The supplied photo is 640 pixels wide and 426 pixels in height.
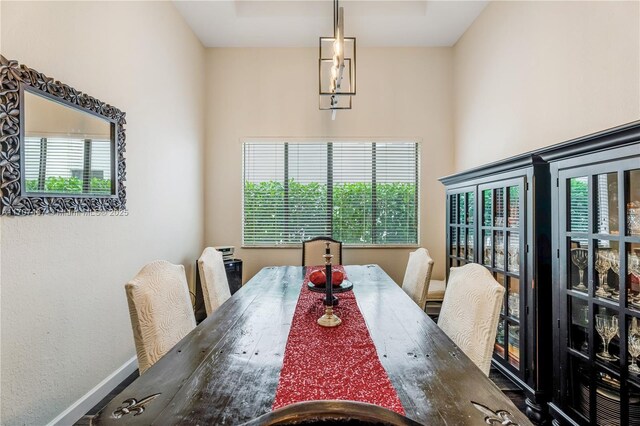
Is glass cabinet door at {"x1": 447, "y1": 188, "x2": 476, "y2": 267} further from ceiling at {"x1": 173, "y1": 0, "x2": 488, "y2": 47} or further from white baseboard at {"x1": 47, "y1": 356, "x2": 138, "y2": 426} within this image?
white baseboard at {"x1": 47, "y1": 356, "x2": 138, "y2": 426}

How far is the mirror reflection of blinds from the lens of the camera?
167cm

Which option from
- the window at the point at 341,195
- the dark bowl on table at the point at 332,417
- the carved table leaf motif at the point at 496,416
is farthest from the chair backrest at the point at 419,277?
the dark bowl on table at the point at 332,417

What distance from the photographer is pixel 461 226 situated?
288 cm

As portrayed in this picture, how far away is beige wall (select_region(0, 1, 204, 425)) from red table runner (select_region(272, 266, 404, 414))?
55.2 inches

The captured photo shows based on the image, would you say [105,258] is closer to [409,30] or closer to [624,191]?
[624,191]

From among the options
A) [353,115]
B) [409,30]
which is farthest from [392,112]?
[409,30]

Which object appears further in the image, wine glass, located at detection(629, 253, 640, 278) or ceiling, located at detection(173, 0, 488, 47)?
ceiling, located at detection(173, 0, 488, 47)

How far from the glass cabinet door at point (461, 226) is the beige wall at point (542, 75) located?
590 millimetres

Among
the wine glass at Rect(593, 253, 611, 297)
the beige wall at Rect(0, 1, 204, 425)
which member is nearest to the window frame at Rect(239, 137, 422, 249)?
the beige wall at Rect(0, 1, 204, 425)

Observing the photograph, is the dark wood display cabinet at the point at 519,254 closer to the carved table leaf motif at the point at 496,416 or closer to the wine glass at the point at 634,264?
the wine glass at the point at 634,264

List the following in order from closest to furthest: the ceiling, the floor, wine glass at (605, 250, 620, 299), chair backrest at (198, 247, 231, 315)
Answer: wine glass at (605, 250, 620, 299), the floor, chair backrest at (198, 247, 231, 315), the ceiling

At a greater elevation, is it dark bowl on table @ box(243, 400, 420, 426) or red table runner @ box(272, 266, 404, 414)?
dark bowl on table @ box(243, 400, 420, 426)

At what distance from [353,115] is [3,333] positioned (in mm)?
3710

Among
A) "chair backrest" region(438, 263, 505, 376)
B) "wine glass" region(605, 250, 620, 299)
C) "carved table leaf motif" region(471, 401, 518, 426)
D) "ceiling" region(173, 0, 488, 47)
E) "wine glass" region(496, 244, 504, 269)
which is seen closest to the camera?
"carved table leaf motif" region(471, 401, 518, 426)
